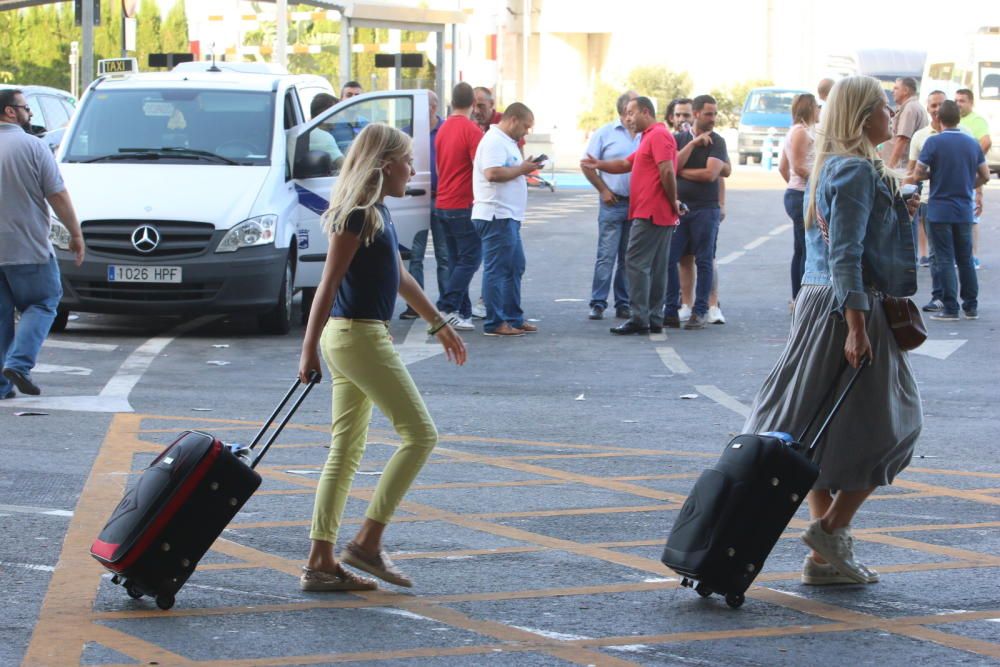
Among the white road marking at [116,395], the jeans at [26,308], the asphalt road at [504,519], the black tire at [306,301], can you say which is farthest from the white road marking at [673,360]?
the jeans at [26,308]

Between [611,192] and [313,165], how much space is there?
2481 millimetres

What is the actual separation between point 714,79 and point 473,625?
77239 millimetres

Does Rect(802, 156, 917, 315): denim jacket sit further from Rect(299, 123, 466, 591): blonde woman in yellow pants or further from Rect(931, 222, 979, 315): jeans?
Rect(931, 222, 979, 315): jeans

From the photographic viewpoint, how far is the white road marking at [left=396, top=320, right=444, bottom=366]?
1238cm

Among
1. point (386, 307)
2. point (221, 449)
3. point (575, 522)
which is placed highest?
point (386, 307)

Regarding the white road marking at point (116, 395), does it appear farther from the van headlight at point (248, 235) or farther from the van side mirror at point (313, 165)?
the van side mirror at point (313, 165)

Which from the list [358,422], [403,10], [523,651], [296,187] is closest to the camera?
[523,651]

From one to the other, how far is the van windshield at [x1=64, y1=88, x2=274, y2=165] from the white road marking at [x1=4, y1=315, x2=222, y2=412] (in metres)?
1.71

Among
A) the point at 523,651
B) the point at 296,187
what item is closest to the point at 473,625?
the point at 523,651

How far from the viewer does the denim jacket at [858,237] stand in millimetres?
5680

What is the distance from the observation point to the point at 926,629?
5.32 m

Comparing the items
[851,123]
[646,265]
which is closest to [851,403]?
[851,123]

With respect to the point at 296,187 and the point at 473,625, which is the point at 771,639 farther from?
the point at 296,187

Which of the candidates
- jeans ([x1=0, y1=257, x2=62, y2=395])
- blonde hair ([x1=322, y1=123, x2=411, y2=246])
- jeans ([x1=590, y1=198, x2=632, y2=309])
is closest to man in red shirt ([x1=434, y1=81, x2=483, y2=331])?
jeans ([x1=590, y1=198, x2=632, y2=309])
